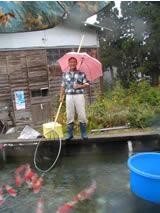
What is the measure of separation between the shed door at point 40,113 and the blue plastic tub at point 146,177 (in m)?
6.23

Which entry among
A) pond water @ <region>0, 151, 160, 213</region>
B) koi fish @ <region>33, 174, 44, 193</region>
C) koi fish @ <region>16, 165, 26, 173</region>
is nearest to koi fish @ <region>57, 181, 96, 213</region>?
pond water @ <region>0, 151, 160, 213</region>

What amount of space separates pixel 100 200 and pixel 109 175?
28.6 inches

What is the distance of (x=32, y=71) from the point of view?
825cm

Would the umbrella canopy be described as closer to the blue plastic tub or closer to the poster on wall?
the poster on wall

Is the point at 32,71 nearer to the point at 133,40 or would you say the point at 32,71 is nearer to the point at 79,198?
the point at 79,198

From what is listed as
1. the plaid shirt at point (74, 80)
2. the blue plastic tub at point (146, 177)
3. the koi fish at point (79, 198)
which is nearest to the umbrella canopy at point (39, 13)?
the plaid shirt at point (74, 80)

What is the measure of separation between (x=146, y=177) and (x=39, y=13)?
7.53 meters

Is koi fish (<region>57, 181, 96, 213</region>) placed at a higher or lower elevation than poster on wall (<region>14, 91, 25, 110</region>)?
lower

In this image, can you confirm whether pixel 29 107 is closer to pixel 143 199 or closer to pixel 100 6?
pixel 100 6

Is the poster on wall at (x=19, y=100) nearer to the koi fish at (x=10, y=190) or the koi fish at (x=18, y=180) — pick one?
the koi fish at (x=18, y=180)

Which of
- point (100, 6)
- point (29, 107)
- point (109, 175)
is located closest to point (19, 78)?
point (29, 107)

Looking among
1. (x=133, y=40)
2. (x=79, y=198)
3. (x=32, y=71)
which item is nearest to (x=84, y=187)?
(x=79, y=198)

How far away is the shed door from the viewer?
855cm

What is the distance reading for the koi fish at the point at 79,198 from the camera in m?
2.69
